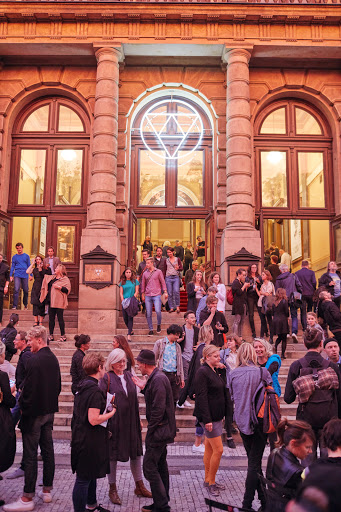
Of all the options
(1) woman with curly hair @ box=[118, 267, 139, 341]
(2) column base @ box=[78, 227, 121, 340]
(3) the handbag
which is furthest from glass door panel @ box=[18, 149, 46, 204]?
(3) the handbag

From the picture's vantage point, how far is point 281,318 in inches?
445

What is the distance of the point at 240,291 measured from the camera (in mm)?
12914

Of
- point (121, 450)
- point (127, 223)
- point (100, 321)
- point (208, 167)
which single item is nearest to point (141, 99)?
point (208, 167)

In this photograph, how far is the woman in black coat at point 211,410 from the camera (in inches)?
238

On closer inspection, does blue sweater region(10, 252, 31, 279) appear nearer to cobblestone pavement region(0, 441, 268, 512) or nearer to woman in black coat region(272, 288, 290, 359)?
woman in black coat region(272, 288, 290, 359)

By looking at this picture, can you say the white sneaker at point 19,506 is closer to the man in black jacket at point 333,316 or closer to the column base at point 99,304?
the man in black jacket at point 333,316

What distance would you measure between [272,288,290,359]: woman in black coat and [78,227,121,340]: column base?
4967 mm

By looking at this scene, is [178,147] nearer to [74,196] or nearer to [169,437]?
[74,196]

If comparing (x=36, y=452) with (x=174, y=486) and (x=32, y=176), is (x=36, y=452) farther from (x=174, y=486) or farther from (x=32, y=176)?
(x=32, y=176)

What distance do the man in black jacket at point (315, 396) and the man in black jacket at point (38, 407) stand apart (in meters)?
2.77

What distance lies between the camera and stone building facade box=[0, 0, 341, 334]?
1677 cm

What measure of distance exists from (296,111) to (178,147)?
449 centimetres

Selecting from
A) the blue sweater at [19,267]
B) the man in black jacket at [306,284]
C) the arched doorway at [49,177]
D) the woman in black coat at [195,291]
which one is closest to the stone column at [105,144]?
the arched doorway at [49,177]

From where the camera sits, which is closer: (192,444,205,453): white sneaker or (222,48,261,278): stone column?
(192,444,205,453): white sneaker
